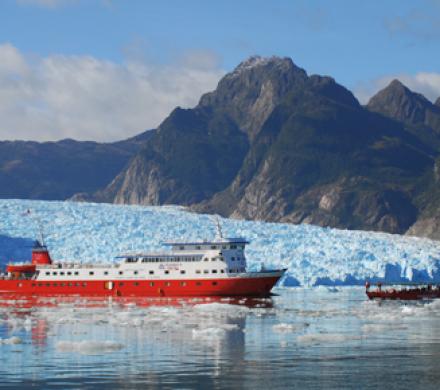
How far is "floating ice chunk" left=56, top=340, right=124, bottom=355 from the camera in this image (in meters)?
30.7

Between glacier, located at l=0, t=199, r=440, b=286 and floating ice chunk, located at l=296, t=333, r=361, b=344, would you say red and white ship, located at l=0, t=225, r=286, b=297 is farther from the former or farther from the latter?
floating ice chunk, located at l=296, t=333, r=361, b=344

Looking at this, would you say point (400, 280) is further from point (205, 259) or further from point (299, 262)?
point (205, 259)

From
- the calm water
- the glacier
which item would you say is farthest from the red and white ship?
the calm water

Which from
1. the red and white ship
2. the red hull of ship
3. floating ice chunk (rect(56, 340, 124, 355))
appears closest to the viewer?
floating ice chunk (rect(56, 340, 124, 355))

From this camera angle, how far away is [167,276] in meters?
69.7

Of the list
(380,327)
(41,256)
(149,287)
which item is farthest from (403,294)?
(380,327)

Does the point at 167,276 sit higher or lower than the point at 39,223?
lower

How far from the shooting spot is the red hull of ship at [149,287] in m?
68.0

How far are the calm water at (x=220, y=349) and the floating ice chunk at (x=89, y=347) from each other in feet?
0.11

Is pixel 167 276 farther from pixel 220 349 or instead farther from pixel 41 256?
pixel 220 349

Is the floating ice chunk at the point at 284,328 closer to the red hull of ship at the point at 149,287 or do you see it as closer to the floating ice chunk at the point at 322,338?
the floating ice chunk at the point at 322,338

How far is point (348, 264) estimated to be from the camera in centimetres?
8569

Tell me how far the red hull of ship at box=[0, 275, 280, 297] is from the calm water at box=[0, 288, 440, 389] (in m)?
15.5

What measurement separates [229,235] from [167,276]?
67.1ft
